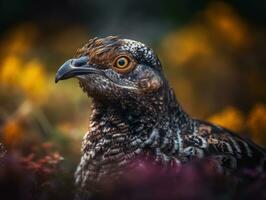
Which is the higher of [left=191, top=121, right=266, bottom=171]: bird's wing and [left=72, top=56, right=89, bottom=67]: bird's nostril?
[left=72, top=56, right=89, bottom=67]: bird's nostril

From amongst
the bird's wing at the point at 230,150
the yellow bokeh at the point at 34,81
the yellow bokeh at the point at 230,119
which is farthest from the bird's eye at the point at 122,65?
the yellow bokeh at the point at 34,81

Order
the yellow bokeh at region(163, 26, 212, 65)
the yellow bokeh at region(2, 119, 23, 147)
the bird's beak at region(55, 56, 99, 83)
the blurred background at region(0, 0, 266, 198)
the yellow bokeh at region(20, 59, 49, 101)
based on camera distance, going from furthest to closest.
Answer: the yellow bokeh at region(163, 26, 212, 65) → the yellow bokeh at region(20, 59, 49, 101) → the blurred background at region(0, 0, 266, 198) → the yellow bokeh at region(2, 119, 23, 147) → the bird's beak at region(55, 56, 99, 83)

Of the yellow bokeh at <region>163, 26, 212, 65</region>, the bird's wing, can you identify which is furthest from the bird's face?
the yellow bokeh at <region>163, 26, 212, 65</region>

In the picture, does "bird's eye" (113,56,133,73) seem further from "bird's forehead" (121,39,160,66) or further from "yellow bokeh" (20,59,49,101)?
"yellow bokeh" (20,59,49,101)

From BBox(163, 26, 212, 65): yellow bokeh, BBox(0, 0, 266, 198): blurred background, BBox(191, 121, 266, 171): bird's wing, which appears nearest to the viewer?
BBox(191, 121, 266, 171): bird's wing

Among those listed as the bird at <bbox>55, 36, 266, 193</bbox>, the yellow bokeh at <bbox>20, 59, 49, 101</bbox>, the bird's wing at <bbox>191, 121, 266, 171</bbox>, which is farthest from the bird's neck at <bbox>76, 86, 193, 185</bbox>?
the yellow bokeh at <bbox>20, 59, 49, 101</bbox>

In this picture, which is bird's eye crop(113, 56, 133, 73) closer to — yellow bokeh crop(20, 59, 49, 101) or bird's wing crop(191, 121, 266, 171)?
bird's wing crop(191, 121, 266, 171)

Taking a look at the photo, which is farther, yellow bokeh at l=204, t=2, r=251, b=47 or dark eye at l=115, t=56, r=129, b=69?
yellow bokeh at l=204, t=2, r=251, b=47

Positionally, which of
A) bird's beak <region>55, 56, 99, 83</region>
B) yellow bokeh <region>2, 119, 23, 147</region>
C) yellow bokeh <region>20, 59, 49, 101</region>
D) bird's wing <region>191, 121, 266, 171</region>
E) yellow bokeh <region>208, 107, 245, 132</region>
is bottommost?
bird's wing <region>191, 121, 266, 171</region>
